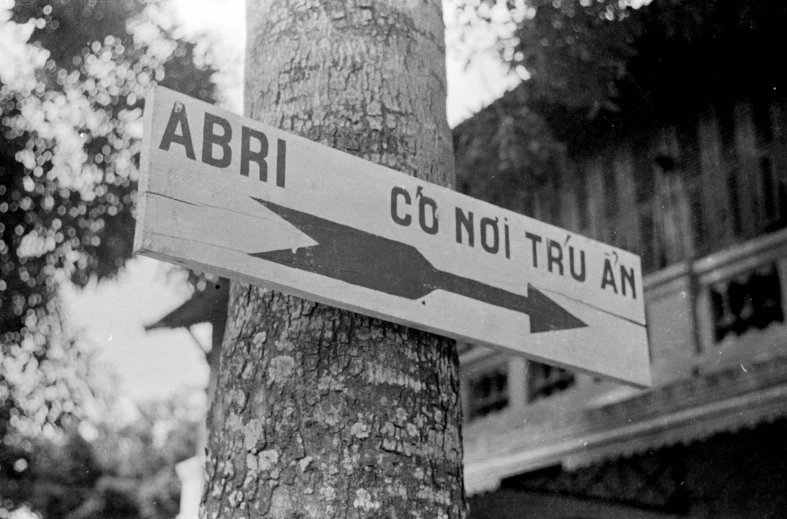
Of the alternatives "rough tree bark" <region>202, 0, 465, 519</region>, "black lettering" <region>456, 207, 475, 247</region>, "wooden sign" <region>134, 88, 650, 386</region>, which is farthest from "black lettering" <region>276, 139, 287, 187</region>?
"black lettering" <region>456, 207, 475, 247</region>

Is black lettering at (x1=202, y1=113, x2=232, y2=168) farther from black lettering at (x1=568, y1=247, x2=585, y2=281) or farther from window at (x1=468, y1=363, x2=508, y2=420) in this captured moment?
window at (x1=468, y1=363, x2=508, y2=420)

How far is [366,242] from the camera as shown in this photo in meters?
1.85

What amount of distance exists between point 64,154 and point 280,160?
4.24 metres

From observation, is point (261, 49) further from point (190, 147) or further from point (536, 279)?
point (536, 279)

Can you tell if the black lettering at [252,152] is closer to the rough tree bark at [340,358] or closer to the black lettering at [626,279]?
the rough tree bark at [340,358]

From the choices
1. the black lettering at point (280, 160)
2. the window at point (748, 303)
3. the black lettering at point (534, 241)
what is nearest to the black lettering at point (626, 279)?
the black lettering at point (534, 241)

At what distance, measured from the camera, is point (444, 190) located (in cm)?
203

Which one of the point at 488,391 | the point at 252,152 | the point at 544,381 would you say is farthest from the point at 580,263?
the point at 488,391

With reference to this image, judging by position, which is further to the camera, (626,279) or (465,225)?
(626,279)

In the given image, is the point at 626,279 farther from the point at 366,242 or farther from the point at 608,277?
the point at 366,242

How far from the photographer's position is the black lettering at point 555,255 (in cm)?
222

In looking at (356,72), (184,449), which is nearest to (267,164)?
(356,72)

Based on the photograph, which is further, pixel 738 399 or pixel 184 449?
pixel 184 449

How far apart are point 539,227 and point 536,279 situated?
0.13 meters
